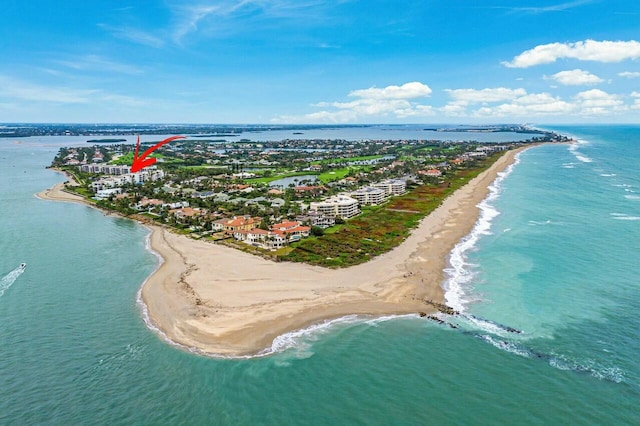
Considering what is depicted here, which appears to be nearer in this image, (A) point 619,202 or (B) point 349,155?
(A) point 619,202

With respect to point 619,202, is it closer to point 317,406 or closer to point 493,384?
point 493,384

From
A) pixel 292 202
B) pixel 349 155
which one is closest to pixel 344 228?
pixel 292 202

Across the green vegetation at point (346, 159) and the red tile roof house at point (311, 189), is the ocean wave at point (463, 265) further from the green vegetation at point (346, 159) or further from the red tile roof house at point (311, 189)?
the green vegetation at point (346, 159)

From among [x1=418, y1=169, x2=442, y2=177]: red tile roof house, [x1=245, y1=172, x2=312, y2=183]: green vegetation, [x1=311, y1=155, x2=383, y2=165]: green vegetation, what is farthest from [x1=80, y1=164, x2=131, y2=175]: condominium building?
[x1=418, y1=169, x2=442, y2=177]: red tile roof house

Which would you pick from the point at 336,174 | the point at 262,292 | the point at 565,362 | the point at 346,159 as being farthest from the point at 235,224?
the point at 346,159

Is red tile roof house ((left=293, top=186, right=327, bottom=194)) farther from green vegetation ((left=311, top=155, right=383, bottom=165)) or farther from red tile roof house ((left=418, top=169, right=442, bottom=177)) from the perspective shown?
green vegetation ((left=311, top=155, right=383, bottom=165))

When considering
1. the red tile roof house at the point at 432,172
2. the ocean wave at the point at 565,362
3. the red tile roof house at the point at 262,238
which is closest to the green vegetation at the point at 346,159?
the red tile roof house at the point at 432,172
